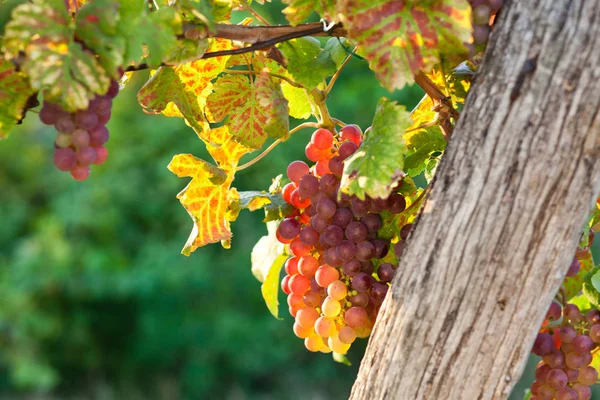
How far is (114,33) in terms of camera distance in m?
0.49

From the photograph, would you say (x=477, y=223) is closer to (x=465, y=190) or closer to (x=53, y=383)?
(x=465, y=190)

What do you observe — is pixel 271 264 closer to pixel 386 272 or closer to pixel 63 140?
pixel 386 272

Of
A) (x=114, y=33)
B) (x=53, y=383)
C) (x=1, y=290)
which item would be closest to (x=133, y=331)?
(x=53, y=383)

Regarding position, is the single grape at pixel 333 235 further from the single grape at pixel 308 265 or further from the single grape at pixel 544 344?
the single grape at pixel 544 344

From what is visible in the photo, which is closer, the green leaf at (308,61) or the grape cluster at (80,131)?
the grape cluster at (80,131)

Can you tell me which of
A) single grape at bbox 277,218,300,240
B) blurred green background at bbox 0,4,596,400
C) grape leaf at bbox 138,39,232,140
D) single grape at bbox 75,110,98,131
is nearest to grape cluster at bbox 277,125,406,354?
single grape at bbox 277,218,300,240

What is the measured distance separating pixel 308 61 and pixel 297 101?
0.15 meters

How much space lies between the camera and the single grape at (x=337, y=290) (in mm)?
652

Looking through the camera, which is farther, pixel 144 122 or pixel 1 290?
pixel 144 122

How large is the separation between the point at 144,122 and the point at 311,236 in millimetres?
4383

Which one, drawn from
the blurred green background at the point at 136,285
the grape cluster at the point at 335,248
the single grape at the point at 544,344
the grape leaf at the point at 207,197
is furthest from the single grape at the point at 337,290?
the blurred green background at the point at 136,285

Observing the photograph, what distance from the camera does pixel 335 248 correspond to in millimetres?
651

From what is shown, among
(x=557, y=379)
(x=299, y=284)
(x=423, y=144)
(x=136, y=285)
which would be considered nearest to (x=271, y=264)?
(x=299, y=284)

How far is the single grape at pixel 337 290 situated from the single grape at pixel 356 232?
43mm
